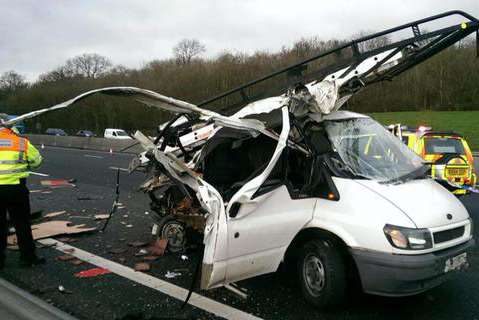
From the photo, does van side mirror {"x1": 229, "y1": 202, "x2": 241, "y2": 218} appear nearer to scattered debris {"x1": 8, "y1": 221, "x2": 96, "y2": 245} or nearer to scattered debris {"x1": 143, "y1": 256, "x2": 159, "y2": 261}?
scattered debris {"x1": 143, "y1": 256, "x2": 159, "y2": 261}

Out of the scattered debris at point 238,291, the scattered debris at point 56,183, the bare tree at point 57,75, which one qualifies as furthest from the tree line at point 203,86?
the scattered debris at point 238,291

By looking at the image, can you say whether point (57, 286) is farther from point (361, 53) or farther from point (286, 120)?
point (361, 53)

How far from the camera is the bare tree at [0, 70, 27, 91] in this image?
69.6m

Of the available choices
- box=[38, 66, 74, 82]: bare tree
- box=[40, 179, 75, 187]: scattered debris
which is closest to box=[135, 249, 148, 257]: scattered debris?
box=[40, 179, 75, 187]: scattered debris

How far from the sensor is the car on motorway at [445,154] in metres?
8.72

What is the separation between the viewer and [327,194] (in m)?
4.11

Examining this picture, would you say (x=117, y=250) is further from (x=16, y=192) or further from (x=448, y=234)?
(x=448, y=234)

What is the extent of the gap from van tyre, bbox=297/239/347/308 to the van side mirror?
0.75 m

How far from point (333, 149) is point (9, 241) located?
16.1 ft

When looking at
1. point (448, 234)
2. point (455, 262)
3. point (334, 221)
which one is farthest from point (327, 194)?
point (455, 262)

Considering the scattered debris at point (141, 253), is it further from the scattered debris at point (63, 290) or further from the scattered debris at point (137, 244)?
the scattered debris at point (63, 290)

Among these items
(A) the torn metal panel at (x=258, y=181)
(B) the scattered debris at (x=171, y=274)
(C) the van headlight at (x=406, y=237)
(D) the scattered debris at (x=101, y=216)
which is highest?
(A) the torn metal panel at (x=258, y=181)

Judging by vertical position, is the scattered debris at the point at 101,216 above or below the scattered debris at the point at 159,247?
above

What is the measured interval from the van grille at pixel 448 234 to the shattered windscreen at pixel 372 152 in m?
0.64
